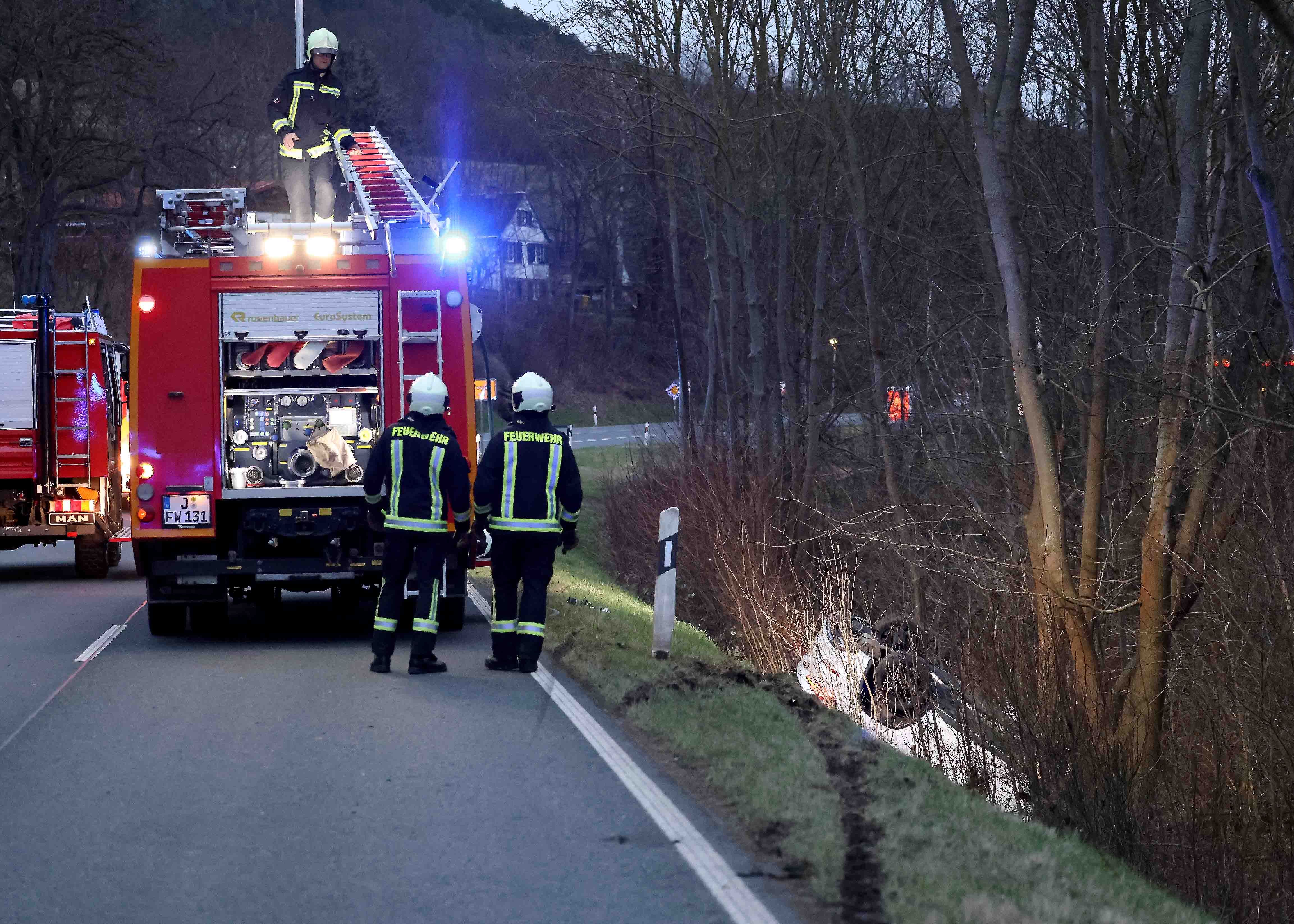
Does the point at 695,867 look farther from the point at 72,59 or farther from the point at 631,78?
the point at 72,59

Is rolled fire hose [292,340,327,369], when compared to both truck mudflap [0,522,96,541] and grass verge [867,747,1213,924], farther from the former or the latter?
truck mudflap [0,522,96,541]

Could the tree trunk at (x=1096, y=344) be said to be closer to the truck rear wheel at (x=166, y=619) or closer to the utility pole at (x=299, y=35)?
the truck rear wheel at (x=166, y=619)

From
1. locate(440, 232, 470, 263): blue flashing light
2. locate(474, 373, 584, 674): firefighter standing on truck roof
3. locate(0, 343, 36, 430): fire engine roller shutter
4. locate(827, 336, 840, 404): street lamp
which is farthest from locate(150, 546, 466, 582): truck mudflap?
locate(827, 336, 840, 404): street lamp

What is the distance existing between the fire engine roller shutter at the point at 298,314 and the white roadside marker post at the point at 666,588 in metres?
2.79

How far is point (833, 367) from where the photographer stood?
23047mm

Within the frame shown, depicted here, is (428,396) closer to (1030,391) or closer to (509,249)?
(1030,391)

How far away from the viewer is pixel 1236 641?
9.85 meters

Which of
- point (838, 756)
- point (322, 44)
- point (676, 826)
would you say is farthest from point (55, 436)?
point (676, 826)

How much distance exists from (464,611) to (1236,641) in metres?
6.21

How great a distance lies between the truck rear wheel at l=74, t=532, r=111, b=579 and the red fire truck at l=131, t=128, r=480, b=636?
6133mm

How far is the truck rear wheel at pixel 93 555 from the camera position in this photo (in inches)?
A: 684

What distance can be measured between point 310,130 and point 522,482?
4886 millimetres

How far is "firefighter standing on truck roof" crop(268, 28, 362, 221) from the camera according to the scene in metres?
12.8

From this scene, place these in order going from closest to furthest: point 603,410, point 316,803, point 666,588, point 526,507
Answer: point 316,803, point 526,507, point 666,588, point 603,410
